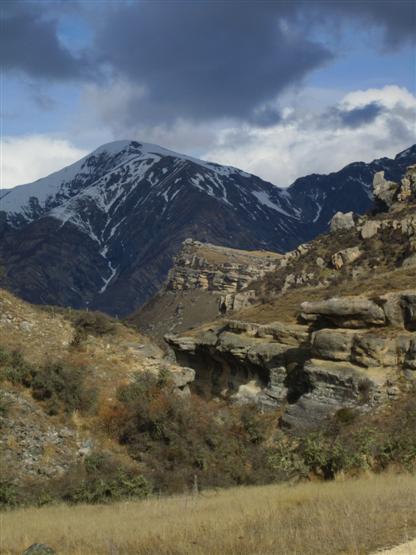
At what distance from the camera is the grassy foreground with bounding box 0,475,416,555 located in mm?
9023

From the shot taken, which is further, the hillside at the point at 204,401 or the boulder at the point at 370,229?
the boulder at the point at 370,229

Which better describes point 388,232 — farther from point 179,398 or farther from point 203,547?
point 203,547

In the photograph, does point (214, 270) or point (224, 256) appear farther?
point (224, 256)

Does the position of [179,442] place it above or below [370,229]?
below

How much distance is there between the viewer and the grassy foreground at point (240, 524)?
355 inches

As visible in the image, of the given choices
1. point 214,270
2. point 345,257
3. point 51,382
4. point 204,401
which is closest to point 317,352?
point 204,401

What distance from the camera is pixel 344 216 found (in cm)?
11075

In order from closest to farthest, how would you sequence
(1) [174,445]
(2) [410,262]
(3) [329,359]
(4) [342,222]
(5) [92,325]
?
(1) [174,445] → (5) [92,325] → (3) [329,359] → (2) [410,262] → (4) [342,222]

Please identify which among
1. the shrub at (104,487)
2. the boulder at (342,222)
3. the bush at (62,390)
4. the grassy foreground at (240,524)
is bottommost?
the shrub at (104,487)

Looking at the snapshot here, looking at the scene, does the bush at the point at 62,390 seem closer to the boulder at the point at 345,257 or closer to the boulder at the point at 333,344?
the boulder at the point at 333,344

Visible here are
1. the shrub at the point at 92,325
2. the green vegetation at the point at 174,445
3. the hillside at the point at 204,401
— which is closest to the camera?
the green vegetation at the point at 174,445

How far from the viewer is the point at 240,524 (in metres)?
10.9

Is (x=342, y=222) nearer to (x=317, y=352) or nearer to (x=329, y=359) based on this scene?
(x=317, y=352)

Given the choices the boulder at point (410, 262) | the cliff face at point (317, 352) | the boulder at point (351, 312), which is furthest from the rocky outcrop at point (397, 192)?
the boulder at point (351, 312)
